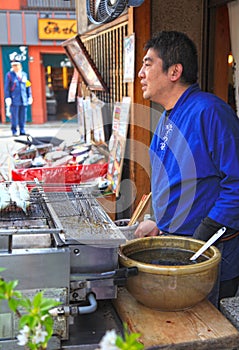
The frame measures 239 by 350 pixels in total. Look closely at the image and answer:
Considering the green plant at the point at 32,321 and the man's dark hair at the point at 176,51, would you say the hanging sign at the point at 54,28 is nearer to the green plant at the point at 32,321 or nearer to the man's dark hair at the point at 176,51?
the man's dark hair at the point at 176,51

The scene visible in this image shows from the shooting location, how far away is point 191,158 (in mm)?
2123

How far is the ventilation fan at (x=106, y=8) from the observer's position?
2867 millimetres

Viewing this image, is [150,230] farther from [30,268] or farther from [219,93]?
[219,93]

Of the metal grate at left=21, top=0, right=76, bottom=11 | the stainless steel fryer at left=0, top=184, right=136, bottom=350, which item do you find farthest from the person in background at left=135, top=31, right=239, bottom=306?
the metal grate at left=21, top=0, right=76, bottom=11

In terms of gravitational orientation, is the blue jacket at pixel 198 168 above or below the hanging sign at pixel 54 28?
below

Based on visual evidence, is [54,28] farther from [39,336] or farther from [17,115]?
[39,336]

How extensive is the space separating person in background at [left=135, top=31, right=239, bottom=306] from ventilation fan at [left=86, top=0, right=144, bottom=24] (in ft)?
2.27

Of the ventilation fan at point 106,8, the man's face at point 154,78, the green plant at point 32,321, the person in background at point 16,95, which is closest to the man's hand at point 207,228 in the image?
the man's face at point 154,78

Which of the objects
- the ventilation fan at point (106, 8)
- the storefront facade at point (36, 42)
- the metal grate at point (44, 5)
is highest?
the metal grate at point (44, 5)

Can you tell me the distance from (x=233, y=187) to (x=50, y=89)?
18.0 meters

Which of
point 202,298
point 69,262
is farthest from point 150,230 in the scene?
point 69,262

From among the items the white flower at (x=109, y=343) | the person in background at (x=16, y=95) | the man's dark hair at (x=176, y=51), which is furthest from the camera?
the person in background at (x=16, y=95)

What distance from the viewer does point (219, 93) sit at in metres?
4.43

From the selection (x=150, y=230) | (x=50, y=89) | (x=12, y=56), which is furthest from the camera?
(x=50, y=89)
